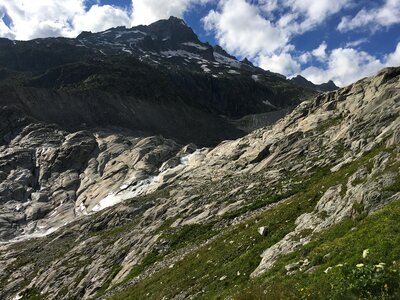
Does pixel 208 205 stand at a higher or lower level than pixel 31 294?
higher

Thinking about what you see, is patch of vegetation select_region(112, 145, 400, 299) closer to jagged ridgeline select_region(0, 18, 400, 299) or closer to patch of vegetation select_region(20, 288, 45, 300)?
jagged ridgeline select_region(0, 18, 400, 299)

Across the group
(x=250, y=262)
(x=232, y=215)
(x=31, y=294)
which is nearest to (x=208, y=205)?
Result: (x=232, y=215)

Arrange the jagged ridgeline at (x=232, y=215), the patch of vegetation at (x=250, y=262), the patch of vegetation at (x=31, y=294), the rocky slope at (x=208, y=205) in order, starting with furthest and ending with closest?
the patch of vegetation at (x=31, y=294)
the rocky slope at (x=208, y=205)
the jagged ridgeline at (x=232, y=215)
the patch of vegetation at (x=250, y=262)

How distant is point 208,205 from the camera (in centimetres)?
6119

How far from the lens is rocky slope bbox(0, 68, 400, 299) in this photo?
1142 inches

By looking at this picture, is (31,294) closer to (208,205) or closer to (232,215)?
(208,205)

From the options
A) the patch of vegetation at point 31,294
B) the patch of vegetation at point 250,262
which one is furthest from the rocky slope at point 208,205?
the patch of vegetation at point 31,294

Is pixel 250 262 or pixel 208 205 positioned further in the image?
pixel 208 205

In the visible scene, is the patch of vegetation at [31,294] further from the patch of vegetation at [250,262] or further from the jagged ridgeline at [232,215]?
the patch of vegetation at [250,262]

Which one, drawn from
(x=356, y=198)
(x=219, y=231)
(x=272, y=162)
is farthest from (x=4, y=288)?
(x=356, y=198)

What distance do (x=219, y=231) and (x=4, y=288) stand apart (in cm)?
4062

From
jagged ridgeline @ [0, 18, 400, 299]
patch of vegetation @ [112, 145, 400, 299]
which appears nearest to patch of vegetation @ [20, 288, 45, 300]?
jagged ridgeline @ [0, 18, 400, 299]

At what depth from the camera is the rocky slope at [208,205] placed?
29000 millimetres

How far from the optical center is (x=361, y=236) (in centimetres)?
2102
